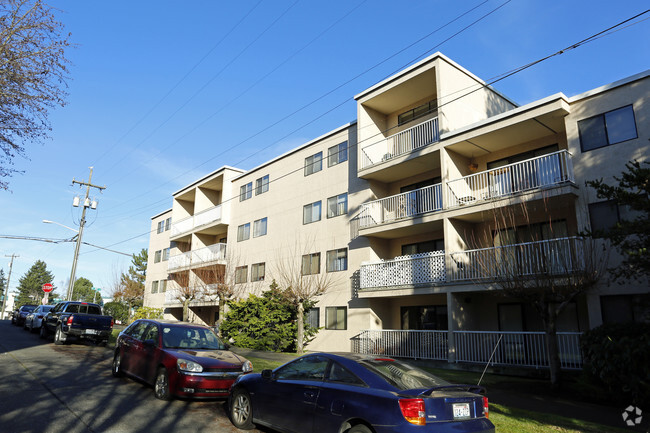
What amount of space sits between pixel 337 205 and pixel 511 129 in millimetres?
9730

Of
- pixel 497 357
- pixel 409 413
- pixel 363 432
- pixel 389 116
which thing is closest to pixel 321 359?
pixel 363 432

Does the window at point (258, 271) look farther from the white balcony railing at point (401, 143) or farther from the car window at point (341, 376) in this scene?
the car window at point (341, 376)

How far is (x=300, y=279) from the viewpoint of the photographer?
76.9 ft

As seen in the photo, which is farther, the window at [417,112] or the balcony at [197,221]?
the balcony at [197,221]

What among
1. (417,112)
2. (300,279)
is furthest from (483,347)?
(417,112)

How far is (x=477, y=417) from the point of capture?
5.55 m

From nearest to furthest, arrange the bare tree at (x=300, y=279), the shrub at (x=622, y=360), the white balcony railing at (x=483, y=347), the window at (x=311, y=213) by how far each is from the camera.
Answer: the shrub at (x=622, y=360)
the white balcony railing at (x=483, y=347)
the bare tree at (x=300, y=279)
the window at (x=311, y=213)

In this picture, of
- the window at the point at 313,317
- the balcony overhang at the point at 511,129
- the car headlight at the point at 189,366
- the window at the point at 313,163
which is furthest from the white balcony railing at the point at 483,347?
the window at the point at 313,163

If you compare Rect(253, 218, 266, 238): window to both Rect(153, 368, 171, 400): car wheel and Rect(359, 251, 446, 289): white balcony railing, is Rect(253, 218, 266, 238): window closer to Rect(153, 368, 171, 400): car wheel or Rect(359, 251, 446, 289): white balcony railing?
Rect(359, 251, 446, 289): white balcony railing

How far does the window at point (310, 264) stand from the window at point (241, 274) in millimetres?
6296

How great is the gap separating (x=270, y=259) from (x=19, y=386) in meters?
18.3

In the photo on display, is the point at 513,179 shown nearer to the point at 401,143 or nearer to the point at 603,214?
the point at 603,214

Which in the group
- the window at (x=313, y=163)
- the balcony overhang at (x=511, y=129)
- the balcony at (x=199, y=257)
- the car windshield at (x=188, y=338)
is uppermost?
the window at (x=313, y=163)

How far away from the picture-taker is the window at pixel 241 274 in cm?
2977
